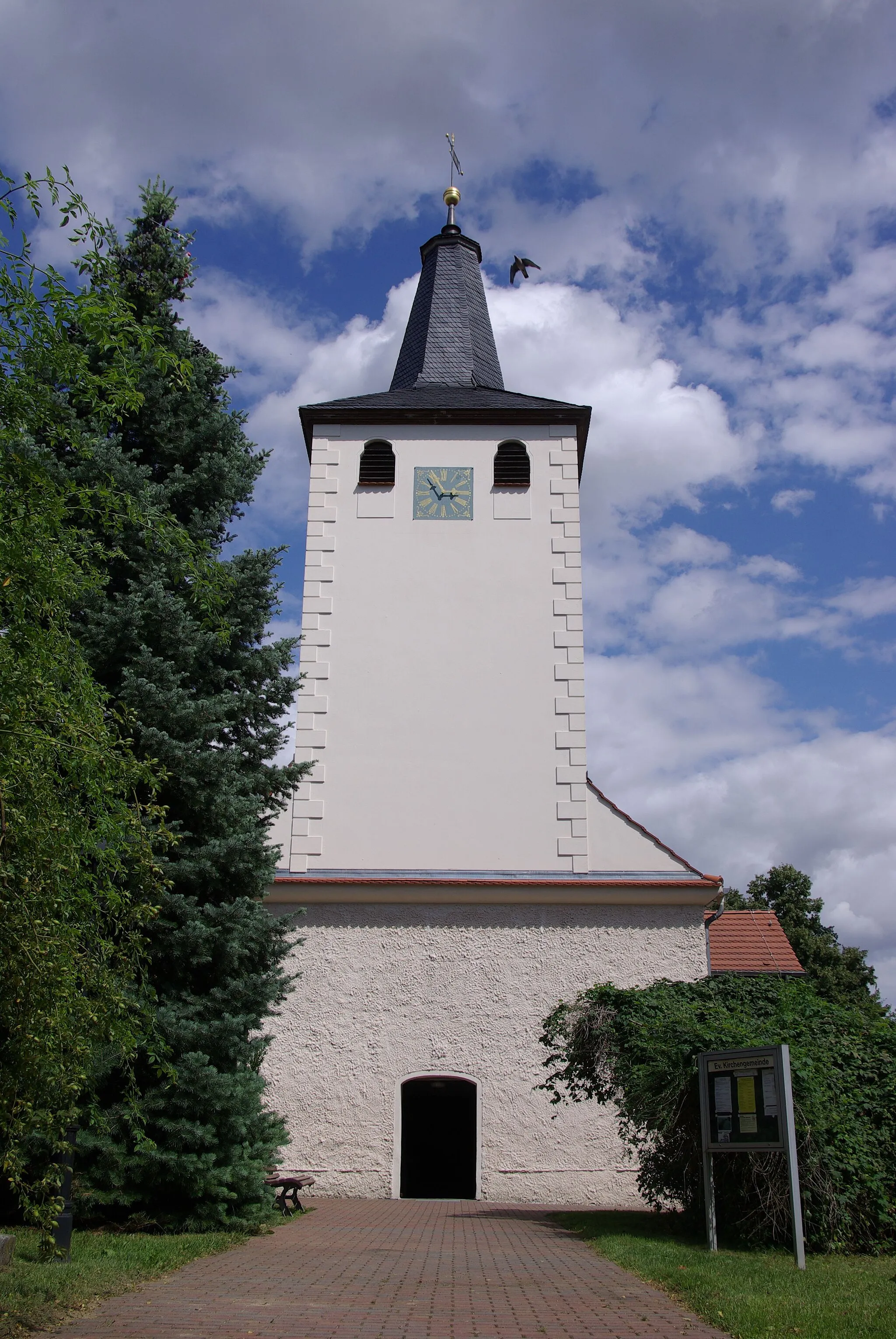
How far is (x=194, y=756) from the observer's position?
10.0 meters

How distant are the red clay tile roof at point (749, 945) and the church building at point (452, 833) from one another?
3.72 m

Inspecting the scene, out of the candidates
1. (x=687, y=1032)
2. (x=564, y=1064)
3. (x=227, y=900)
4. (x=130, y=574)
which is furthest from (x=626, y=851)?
(x=130, y=574)

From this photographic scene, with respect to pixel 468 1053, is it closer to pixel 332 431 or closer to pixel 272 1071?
pixel 272 1071

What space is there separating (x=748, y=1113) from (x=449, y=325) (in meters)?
15.9

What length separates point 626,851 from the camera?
15859mm

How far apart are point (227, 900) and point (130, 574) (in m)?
3.32

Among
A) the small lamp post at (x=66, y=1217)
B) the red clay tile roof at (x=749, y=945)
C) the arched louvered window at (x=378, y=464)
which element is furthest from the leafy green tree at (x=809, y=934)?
the small lamp post at (x=66, y=1217)

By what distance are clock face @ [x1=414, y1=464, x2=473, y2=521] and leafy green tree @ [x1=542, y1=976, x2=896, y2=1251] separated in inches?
334

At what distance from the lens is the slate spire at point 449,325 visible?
2028 cm

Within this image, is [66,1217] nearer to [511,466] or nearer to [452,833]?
[452,833]

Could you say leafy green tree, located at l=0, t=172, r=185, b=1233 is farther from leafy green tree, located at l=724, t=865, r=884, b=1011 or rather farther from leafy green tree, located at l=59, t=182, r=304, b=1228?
leafy green tree, located at l=724, t=865, r=884, b=1011

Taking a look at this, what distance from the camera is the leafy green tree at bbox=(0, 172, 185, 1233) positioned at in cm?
582

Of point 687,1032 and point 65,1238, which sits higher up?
point 687,1032

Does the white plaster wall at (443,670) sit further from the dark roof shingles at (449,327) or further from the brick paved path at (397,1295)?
the brick paved path at (397,1295)
